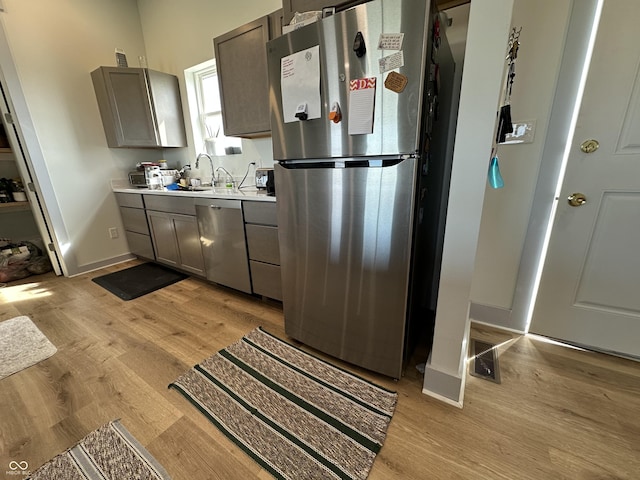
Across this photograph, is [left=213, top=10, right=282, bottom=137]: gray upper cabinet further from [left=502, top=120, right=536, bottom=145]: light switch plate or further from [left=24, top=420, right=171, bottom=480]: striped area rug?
[left=24, top=420, right=171, bottom=480]: striped area rug

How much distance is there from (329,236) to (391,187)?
1.25 ft

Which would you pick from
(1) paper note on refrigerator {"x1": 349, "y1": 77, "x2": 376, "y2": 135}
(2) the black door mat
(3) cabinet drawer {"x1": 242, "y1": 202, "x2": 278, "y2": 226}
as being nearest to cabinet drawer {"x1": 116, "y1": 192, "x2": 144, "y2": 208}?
(2) the black door mat

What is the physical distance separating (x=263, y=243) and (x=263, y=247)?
0.10 ft

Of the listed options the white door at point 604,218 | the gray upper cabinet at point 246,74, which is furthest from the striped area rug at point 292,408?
the gray upper cabinet at point 246,74

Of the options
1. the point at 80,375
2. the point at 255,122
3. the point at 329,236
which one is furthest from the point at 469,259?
the point at 80,375

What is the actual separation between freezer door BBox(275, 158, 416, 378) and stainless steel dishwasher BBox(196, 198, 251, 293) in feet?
1.97

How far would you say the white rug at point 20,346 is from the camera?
152cm

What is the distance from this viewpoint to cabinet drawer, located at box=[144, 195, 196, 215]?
2.22 metres

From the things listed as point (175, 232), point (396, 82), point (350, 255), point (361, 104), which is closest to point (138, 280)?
point (175, 232)

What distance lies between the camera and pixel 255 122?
2035mm

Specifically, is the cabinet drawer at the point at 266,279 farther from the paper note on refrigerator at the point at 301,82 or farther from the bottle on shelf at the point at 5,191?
the bottle on shelf at the point at 5,191

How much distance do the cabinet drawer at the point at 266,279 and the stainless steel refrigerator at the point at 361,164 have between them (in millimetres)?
350

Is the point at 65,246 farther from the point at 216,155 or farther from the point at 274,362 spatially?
the point at 274,362

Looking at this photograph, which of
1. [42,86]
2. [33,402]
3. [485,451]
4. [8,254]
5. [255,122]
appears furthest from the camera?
[8,254]
